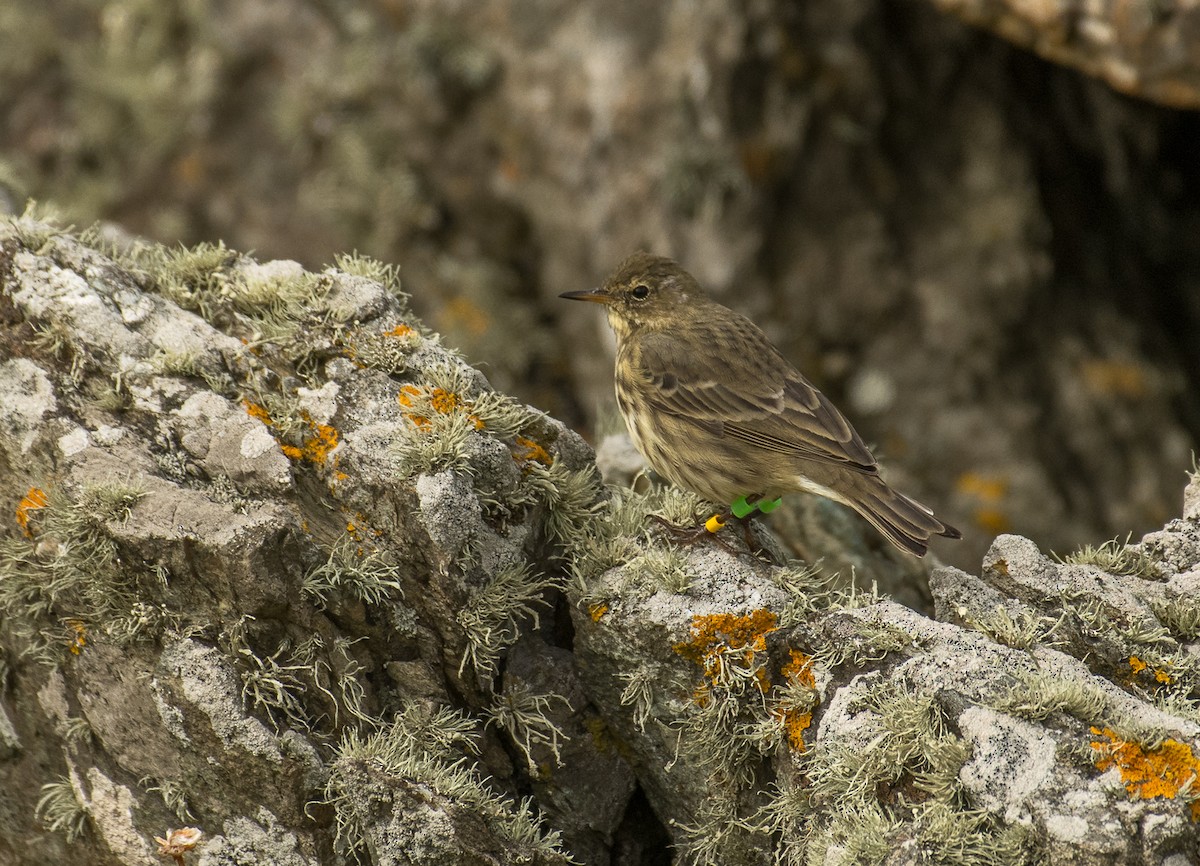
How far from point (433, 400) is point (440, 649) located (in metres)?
1.15

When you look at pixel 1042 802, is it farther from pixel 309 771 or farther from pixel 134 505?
pixel 134 505

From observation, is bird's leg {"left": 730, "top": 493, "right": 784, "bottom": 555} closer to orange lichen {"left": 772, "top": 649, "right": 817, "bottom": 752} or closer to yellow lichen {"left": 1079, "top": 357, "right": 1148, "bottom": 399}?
orange lichen {"left": 772, "top": 649, "right": 817, "bottom": 752}

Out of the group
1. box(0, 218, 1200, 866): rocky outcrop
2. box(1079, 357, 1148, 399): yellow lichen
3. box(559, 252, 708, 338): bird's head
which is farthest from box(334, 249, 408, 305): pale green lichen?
box(1079, 357, 1148, 399): yellow lichen

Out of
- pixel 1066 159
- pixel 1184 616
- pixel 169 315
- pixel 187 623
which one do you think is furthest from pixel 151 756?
pixel 1066 159

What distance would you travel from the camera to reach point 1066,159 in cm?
1133

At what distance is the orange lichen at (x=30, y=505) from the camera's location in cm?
532

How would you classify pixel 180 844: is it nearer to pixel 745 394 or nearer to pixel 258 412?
pixel 258 412

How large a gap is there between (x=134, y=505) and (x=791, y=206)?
7152 millimetres

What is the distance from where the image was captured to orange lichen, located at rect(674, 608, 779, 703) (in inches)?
208

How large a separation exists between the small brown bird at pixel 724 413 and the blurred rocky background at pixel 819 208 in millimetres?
2539

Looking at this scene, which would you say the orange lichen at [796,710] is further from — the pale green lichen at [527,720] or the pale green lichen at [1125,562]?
the pale green lichen at [1125,562]

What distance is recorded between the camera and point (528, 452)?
607 centimetres

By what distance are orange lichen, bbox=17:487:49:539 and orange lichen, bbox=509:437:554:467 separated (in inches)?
80.6

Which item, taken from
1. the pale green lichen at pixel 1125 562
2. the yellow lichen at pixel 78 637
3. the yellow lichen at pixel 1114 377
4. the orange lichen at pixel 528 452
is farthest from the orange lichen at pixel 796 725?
the yellow lichen at pixel 1114 377
